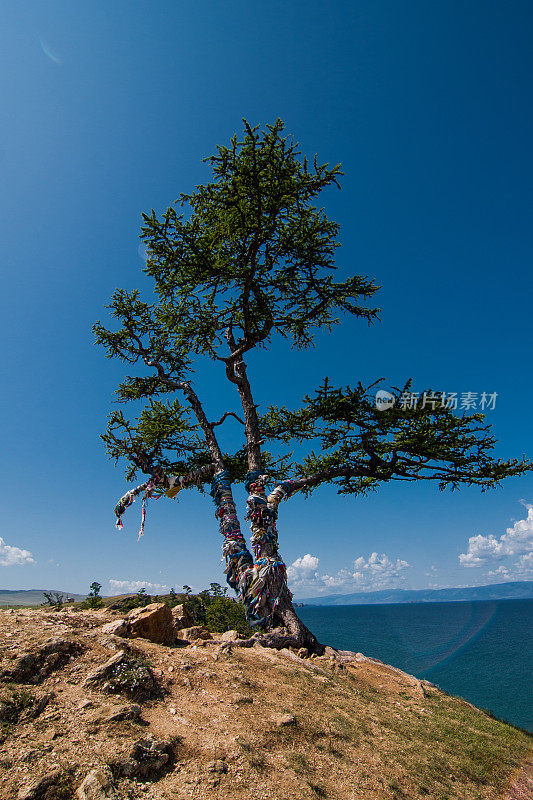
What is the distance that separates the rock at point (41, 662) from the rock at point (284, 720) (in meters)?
3.24

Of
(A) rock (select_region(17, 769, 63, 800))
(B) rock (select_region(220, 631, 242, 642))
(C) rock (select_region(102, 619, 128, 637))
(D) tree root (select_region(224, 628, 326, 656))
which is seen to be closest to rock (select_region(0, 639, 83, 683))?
(C) rock (select_region(102, 619, 128, 637))

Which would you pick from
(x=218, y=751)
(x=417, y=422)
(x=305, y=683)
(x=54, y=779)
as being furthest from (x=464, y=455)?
(x=54, y=779)

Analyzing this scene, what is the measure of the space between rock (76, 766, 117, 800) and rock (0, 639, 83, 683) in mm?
1969

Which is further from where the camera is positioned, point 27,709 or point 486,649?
point 486,649

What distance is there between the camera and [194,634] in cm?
862

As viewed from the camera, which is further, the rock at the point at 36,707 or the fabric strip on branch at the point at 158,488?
the fabric strip on branch at the point at 158,488

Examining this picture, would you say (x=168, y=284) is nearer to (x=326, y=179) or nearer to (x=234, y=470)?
(x=326, y=179)

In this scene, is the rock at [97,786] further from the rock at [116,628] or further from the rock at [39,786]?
the rock at [116,628]

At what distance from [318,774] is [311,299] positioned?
1306 centimetres

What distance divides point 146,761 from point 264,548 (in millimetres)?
7565

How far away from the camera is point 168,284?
13.8m

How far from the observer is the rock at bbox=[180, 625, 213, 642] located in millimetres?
8453

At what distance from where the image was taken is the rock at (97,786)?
3453mm

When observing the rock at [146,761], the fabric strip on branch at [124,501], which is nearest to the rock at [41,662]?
the rock at [146,761]
